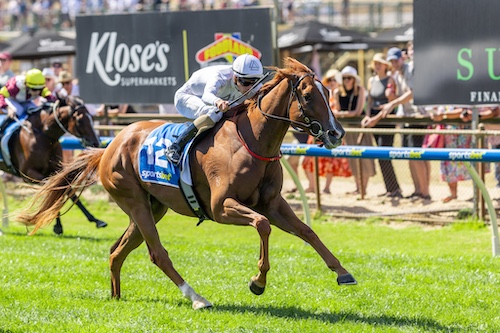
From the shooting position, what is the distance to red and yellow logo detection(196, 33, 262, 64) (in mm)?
12422

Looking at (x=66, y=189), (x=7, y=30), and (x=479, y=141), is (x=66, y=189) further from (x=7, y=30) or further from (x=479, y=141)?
(x=7, y=30)

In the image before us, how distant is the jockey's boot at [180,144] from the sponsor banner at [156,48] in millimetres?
5561

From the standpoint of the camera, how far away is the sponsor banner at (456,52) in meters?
10.4

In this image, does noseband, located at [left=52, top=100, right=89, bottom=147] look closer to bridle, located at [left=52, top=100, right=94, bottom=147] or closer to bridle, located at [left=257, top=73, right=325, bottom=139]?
bridle, located at [left=52, top=100, right=94, bottom=147]

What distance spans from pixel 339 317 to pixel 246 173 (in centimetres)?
119

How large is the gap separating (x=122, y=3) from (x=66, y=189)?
24.1 meters

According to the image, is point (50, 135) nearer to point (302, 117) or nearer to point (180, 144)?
point (180, 144)

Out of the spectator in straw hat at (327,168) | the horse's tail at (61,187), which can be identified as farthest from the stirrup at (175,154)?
the spectator in straw hat at (327,168)

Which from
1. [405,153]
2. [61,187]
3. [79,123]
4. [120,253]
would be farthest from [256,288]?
A: [79,123]

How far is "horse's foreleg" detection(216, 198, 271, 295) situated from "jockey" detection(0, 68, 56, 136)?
18.0ft

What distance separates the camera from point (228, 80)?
7.13 m

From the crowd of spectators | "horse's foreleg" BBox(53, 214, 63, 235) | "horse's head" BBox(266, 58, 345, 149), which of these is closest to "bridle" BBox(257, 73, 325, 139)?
"horse's head" BBox(266, 58, 345, 149)

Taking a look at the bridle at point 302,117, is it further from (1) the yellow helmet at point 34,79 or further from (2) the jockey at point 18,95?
(2) the jockey at point 18,95

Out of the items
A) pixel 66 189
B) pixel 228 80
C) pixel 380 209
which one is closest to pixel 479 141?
pixel 380 209
